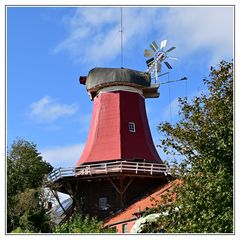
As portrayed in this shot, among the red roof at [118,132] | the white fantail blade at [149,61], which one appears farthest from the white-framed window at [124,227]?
the white fantail blade at [149,61]

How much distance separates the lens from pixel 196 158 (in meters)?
12.5

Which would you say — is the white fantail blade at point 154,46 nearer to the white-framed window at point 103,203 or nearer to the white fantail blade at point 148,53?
the white fantail blade at point 148,53

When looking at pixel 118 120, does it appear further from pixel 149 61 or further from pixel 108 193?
pixel 149 61

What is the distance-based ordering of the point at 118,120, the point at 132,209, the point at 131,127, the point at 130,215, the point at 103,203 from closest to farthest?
the point at 130,215 → the point at 132,209 → the point at 103,203 → the point at 118,120 → the point at 131,127

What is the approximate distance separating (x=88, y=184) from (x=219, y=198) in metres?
14.6

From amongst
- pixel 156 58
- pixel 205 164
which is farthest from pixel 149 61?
pixel 205 164

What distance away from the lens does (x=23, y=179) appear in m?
25.6

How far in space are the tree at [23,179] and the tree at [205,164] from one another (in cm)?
995

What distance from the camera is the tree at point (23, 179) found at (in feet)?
74.3

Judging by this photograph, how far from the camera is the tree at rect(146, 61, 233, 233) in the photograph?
10758 millimetres

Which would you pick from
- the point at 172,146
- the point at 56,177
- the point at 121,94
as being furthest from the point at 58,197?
the point at 172,146

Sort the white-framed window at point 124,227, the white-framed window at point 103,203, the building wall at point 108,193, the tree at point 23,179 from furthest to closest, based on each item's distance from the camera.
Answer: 1. the white-framed window at point 103,203
2. the building wall at point 108,193
3. the tree at point 23,179
4. the white-framed window at point 124,227

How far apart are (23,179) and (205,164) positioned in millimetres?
15607
